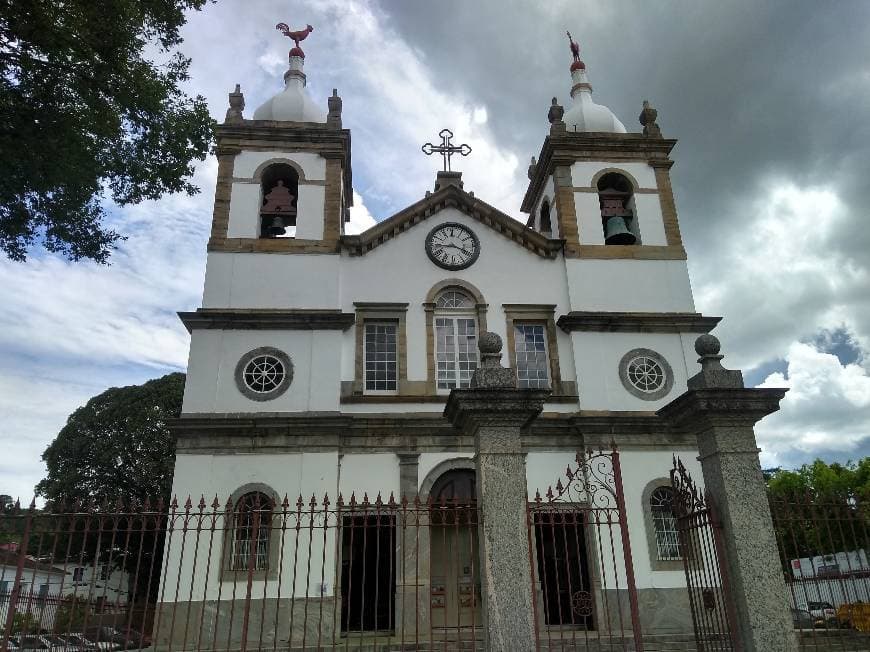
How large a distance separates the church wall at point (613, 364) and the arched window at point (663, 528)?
1874 mm

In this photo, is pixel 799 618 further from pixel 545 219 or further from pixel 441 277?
pixel 545 219

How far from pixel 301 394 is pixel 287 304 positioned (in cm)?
215

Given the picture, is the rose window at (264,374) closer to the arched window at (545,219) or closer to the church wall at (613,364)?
the church wall at (613,364)

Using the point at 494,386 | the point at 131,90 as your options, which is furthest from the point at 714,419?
the point at 131,90

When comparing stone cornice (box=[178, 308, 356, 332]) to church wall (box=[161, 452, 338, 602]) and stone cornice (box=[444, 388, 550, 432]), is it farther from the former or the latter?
stone cornice (box=[444, 388, 550, 432])

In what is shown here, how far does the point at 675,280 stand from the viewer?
15523 millimetres

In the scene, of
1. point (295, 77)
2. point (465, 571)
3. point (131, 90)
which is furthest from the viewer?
Answer: point (295, 77)

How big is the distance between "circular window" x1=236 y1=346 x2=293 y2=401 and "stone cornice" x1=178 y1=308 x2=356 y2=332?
59 cm

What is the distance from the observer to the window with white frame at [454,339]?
46.9 feet

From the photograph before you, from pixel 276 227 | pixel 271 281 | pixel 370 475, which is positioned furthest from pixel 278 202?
pixel 370 475

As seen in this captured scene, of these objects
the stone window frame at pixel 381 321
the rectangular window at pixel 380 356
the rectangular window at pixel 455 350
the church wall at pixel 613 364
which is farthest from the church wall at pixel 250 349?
the church wall at pixel 613 364

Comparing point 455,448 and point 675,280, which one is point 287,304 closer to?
point 455,448

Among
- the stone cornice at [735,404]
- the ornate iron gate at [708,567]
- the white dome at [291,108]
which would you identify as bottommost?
the ornate iron gate at [708,567]

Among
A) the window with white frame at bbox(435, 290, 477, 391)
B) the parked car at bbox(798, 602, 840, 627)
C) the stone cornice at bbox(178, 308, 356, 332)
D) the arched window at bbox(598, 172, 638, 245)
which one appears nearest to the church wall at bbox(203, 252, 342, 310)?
the stone cornice at bbox(178, 308, 356, 332)
